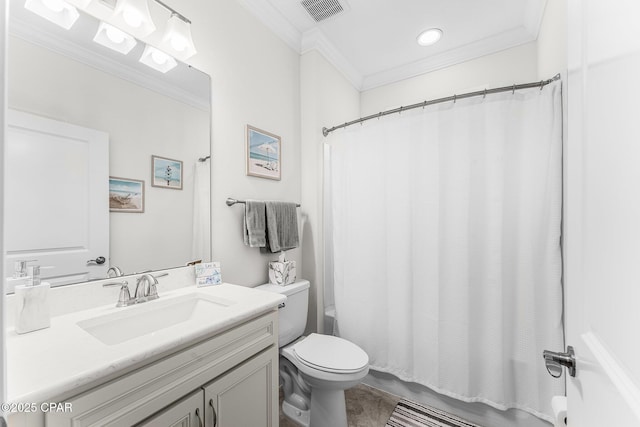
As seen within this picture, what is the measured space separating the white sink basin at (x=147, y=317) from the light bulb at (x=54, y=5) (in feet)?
3.81

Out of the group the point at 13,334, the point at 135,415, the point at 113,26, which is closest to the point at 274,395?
the point at 135,415

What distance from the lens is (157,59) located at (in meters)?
1.30

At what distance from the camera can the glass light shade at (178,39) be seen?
129 cm

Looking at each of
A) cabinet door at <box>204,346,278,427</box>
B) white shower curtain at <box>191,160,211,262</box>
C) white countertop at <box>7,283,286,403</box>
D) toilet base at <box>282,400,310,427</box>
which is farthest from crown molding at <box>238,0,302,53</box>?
toilet base at <box>282,400,310,427</box>

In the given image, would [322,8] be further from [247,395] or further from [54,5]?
[247,395]

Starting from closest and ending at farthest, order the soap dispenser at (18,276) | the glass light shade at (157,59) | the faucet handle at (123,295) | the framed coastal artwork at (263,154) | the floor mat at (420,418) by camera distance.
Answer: the soap dispenser at (18,276) → the faucet handle at (123,295) → the glass light shade at (157,59) → the floor mat at (420,418) → the framed coastal artwork at (263,154)

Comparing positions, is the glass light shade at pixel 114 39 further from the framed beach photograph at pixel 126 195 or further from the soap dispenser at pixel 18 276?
the soap dispenser at pixel 18 276

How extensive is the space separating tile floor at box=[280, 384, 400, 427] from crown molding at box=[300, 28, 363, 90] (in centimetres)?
255

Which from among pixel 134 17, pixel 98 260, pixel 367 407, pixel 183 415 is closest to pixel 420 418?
pixel 367 407

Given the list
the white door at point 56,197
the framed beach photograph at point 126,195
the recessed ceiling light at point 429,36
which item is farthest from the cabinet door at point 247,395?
the recessed ceiling light at point 429,36

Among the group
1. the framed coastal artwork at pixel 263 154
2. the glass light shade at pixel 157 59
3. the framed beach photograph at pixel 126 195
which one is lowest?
the framed beach photograph at pixel 126 195

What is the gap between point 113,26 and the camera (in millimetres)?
1155

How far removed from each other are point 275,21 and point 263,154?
95 cm

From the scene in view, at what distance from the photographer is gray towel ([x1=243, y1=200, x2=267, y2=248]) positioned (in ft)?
5.39
